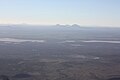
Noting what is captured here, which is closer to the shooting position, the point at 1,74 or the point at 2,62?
the point at 1,74

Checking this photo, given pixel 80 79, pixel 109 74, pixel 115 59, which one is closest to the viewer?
pixel 80 79

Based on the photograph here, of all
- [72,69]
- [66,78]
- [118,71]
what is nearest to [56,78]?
[66,78]

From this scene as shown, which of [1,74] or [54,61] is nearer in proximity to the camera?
[1,74]

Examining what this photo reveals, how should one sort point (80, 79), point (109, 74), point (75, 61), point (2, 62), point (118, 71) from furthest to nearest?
point (75, 61), point (2, 62), point (118, 71), point (109, 74), point (80, 79)

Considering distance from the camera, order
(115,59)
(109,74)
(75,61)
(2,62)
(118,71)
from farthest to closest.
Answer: (115,59) → (75,61) → (2,62) → (118,71) → (109,74)

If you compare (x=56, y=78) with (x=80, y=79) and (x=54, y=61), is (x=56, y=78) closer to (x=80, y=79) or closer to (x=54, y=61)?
(x=80, y=79)

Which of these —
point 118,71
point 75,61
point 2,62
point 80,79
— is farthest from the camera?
point 75,61

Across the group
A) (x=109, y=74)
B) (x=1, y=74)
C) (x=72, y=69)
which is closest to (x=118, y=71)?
(x=109, y=74)

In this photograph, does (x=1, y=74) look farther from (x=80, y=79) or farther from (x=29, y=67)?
(x=80, y=79)
